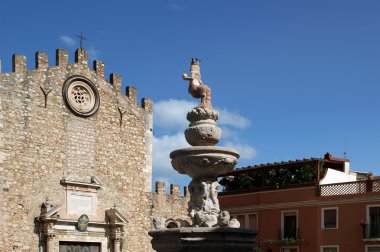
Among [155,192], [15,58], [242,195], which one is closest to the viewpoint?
[15,58]

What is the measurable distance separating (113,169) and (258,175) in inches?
376

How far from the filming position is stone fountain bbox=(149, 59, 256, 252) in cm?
1042

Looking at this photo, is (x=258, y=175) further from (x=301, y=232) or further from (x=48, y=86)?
(x=48, y=86)

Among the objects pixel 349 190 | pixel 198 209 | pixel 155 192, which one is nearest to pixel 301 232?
pixel 349 190

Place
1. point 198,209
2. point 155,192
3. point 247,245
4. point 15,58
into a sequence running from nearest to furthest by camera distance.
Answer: point 247,245, point 198,209, point 15,58, point 155,192

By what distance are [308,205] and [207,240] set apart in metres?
20.8

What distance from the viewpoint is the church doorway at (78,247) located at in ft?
82.3

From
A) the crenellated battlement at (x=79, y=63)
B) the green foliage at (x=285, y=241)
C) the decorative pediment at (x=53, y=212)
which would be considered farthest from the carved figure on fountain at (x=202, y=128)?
the green foliage at (x=285, y=241)

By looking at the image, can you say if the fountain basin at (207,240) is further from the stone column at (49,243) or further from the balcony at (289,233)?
the balcony at (289,233)

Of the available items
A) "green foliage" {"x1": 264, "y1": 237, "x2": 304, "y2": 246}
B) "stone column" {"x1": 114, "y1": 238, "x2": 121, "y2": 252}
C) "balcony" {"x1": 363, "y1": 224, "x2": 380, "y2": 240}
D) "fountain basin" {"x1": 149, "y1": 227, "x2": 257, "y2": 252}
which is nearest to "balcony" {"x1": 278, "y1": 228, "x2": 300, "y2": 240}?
"green foliage" {"x1": 264, "y1": 237, "x2": 304, "y2": 246}

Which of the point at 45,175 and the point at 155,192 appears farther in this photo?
the point at 155,192

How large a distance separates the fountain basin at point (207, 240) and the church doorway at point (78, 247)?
50.0ft

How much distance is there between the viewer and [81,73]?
27.0 m

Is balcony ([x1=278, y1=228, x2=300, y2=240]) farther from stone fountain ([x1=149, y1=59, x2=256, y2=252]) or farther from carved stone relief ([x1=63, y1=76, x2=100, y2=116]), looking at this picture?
stone fountain ([x1=149, y1=59, x2=256, y2=252])
